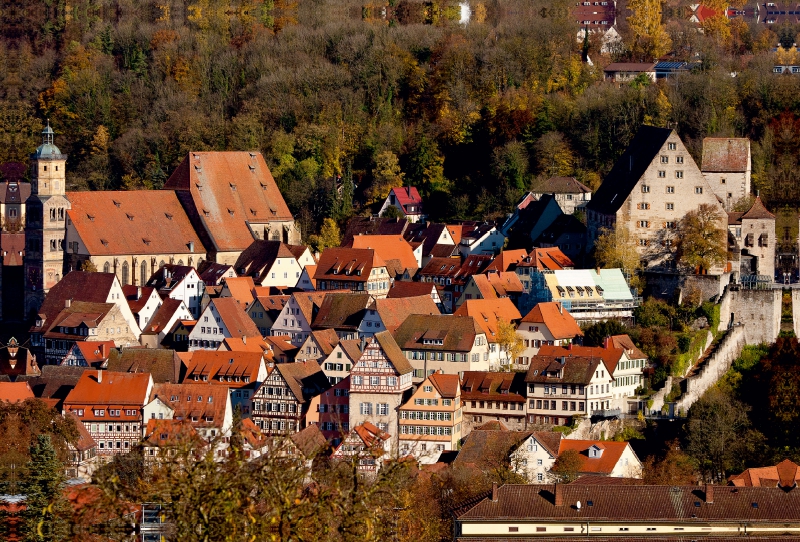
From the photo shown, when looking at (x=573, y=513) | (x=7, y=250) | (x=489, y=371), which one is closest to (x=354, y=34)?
(x=7, y=250)

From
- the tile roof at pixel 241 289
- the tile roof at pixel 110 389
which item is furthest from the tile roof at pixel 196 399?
the tile roof at pixel 241 289

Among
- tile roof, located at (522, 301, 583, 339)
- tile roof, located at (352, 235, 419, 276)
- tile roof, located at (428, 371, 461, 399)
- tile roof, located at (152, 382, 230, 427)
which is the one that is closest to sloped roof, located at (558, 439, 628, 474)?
tile roof, located at (428, 371, 461, 399)

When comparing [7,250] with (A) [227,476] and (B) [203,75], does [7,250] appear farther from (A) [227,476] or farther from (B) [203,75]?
(A) [227,476]

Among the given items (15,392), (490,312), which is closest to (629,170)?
(490,312)

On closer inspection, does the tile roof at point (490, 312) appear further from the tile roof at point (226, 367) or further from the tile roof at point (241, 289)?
the tile roof at point (241, 289)

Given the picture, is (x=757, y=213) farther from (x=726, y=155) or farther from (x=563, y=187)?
(x=563, y=187)

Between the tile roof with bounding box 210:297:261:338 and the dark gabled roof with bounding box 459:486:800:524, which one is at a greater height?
the dark gabled roof with bounding box 459:486:800:524

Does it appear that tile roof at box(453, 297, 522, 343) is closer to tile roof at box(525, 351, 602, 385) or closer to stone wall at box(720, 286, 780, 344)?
tile roof at box(525, 351, 602, 385)
